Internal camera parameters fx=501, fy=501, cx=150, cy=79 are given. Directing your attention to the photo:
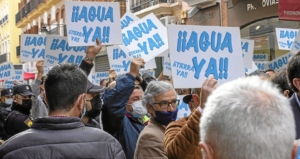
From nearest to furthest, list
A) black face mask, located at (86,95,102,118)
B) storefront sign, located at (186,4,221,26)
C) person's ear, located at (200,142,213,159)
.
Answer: person's ear, located at (200,142,213,159) < black face mask, located at (86,95,102,118) < storefront sign, located at (186,4,221,26)

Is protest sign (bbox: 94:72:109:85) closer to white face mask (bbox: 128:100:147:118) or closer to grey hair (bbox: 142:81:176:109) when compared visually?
white face mask (bbox: 128:100:147:118)

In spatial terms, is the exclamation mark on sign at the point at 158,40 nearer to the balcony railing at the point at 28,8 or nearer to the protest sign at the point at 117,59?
the protest sign at the point at 117,59

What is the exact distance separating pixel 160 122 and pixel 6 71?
11198mm

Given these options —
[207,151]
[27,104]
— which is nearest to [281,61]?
[27,104]

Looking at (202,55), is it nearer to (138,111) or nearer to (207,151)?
(138,111)

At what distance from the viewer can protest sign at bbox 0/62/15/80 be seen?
14.1 meters

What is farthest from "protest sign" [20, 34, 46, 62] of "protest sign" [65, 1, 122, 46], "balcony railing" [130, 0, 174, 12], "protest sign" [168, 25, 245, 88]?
"balcony railing" [130, 0, 174, 12]

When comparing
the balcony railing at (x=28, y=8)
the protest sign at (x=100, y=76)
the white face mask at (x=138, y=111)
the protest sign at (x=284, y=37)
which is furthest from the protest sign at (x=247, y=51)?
the balcony railing at (x=28, y=8)

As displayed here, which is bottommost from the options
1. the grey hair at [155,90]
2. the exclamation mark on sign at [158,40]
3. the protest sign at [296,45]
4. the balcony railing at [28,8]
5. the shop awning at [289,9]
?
the grey hair at [155,90]

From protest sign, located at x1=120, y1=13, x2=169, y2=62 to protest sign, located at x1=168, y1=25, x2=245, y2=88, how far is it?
3.25 metres

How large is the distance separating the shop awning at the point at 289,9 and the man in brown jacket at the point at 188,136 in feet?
22.6

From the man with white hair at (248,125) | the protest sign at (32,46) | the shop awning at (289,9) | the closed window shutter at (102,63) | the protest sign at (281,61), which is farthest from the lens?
the closed window shutter at (102,63)

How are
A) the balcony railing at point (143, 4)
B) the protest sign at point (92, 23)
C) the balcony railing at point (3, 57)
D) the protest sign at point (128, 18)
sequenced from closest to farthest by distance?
the protest sign at point (92, 23), the protest sign at point (128, 18), the balcony railing at point (143, 4), the balcony railing at point (3, 57)

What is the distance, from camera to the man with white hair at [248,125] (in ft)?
5.44
